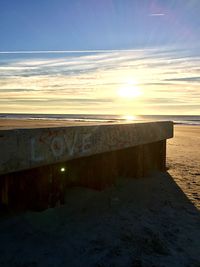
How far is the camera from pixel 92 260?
270cm

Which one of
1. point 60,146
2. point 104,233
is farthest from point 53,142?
point 104,233

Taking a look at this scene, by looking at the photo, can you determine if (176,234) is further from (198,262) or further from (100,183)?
(100,183)

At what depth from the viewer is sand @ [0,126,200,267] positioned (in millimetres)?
2729

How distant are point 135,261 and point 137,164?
9.50ft

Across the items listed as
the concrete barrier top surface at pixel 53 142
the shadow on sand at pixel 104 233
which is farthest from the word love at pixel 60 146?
the shadow on sand at pixel 104 233

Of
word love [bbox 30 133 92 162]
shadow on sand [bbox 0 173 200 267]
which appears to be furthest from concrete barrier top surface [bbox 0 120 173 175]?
shadow on sand [bbox 0 173 200 267]

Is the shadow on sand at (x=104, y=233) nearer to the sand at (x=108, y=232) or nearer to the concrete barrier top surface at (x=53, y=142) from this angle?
the sand at (x=108, y=232)

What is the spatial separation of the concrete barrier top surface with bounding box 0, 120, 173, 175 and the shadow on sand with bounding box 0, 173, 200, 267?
0.69 m

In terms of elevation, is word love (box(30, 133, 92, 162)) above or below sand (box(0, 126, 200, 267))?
above

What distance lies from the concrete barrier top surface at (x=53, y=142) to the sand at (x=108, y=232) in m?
0.69

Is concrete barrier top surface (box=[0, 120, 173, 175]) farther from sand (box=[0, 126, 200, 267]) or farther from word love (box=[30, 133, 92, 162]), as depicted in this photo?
sand (box=[0, 126, 200, 267])

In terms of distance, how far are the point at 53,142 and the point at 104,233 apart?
1064mm

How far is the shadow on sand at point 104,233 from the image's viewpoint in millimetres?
2725

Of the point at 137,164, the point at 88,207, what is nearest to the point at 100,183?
the point at 88,207
